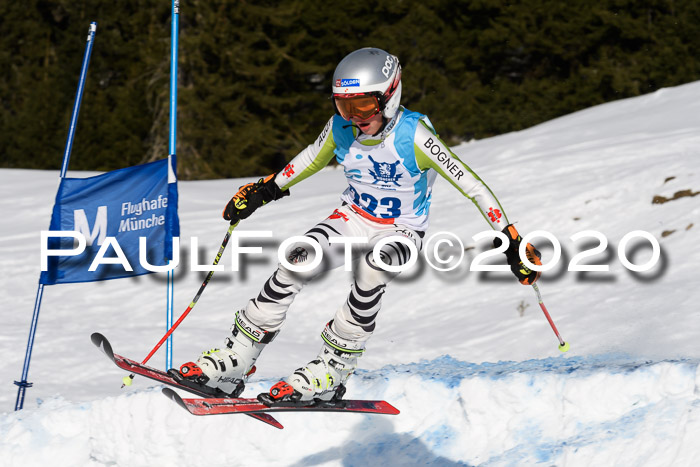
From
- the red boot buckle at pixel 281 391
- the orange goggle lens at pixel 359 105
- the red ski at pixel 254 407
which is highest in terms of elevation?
the orange goggle lens at pixel 359 105

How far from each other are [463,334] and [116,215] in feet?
12.3

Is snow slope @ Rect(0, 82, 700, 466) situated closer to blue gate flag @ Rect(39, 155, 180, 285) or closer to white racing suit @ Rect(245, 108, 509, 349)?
blue gate flag @ Rect(39, 155, 180, 285)

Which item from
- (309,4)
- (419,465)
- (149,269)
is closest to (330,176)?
(149,269)

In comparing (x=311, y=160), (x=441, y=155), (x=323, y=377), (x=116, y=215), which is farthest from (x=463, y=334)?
(x=441, y=155)

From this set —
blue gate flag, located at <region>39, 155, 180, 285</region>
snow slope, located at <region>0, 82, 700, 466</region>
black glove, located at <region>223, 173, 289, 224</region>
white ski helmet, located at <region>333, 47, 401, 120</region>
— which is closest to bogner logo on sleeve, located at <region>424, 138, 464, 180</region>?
white ski helmet, located at <region>333, 47, 401, 120</region>

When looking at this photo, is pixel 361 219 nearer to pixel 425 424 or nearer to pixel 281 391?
pixel 281 391

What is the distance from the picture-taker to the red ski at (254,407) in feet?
17.1

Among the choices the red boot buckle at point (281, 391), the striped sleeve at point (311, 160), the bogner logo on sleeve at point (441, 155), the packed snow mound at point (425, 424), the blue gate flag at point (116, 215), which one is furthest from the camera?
the blue gate flag at point (116, 215)

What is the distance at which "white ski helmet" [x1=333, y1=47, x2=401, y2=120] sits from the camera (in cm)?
515

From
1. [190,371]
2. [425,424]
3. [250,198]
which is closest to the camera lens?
[190,371]

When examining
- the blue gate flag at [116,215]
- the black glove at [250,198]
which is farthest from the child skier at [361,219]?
the blue gate flag at [116,215]

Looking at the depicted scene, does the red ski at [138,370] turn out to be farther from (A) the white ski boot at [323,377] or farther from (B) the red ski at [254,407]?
(A) the white ski boot at [323,377]

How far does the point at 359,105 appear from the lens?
5195 millimetres

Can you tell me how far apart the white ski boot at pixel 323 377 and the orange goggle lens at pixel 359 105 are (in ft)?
4.47
